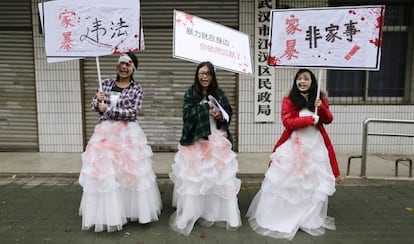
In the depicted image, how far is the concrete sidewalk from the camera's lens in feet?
20.0

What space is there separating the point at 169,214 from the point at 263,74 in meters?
3.82

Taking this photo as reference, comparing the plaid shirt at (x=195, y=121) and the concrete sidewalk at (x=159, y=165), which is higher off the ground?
the plaid shirt at (x=195, y=121)

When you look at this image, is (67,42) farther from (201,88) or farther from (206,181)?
(206,181)

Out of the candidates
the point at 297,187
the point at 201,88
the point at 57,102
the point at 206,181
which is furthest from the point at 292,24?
the point at 57,102

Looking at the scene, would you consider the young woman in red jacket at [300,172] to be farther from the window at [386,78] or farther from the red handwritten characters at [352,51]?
the window at [386,78]

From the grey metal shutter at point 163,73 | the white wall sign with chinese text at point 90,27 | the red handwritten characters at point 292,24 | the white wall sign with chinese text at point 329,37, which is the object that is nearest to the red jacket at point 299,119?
the white wall sign with chinese text at point 329,37

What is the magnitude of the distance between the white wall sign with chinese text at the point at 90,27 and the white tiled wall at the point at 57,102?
3472 mm

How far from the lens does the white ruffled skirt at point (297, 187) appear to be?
3.90 meters

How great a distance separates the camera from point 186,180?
3.91 metres

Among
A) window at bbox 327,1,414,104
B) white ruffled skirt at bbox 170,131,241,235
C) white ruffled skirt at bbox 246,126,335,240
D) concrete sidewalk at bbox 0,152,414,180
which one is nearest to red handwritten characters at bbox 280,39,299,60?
white ruffled skirt at bbox 246,126,335,240

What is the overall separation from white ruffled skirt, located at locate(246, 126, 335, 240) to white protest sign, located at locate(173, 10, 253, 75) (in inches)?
41.5

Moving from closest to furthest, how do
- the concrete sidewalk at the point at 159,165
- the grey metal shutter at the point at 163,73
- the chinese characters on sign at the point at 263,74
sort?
the concrete sidewalk at the point at 159,165, the chinese characters on sign at the point at 263,74, the grey metal shutter at the point at 163,73

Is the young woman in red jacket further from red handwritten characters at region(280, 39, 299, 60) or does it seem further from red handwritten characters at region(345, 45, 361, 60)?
red handwritten characters at region(345, 45, 361, 60)

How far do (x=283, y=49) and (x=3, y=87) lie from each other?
6.13 metres
